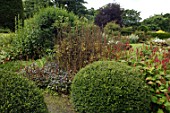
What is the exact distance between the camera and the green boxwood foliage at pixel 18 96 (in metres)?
2.12

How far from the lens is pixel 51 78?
513 cm

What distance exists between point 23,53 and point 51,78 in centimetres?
238

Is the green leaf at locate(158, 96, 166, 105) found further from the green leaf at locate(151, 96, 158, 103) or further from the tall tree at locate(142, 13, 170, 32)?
the tall tree at locate(142, 13, 170, 32)

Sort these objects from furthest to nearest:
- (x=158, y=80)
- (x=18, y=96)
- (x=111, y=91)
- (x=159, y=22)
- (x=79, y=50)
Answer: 1. (x=159, y=22)
2. (x=79, y=50)
3. (x=158, y=80)
4. (x=111, y=91)
5. (x=18, y=96)

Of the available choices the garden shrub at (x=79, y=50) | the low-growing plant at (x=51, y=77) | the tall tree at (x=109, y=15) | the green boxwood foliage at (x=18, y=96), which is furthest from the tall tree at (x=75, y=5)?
the green boxwood foliage at (x=18, y=96)

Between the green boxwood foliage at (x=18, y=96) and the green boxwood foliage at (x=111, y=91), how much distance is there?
4.55 feet

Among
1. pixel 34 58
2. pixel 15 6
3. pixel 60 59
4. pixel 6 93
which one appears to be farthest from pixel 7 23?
pixel 6 93

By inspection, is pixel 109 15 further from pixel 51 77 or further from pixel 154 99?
pixel 154 99

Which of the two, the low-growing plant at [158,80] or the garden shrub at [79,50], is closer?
the low-growing plant at [158,80]

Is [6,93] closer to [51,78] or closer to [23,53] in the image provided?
[51,78]

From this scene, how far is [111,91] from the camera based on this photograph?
3.56 meters

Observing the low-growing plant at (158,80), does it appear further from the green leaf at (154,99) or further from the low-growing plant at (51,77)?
the low-growing plant at (51,77)

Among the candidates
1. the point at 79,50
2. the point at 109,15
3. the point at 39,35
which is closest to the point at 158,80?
the point at 79,50

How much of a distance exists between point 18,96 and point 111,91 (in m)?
1.69
